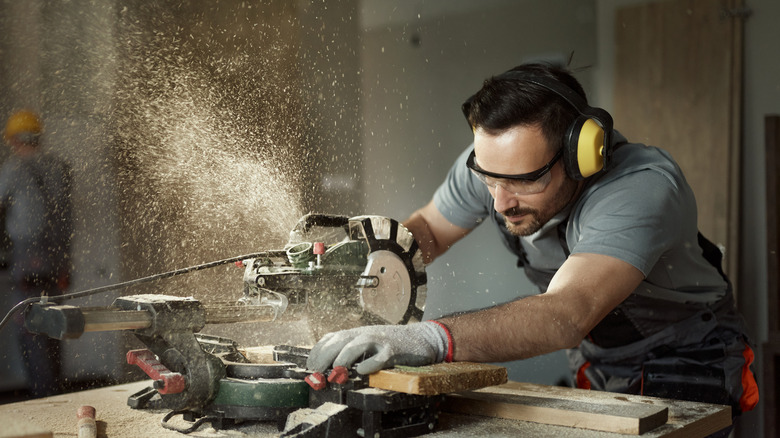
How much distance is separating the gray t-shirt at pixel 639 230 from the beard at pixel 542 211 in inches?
1.9

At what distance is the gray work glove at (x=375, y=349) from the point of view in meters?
1.44

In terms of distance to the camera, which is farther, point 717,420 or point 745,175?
point 745,175

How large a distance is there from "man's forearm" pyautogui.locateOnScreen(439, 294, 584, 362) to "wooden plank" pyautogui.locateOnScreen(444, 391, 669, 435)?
0.36 feet

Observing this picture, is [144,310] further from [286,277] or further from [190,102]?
[190,102]

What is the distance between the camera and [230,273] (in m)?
2.48

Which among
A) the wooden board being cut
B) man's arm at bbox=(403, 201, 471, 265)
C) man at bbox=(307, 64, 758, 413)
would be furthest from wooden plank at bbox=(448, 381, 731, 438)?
man's arm at bbox=(403, 201, 471, 265)

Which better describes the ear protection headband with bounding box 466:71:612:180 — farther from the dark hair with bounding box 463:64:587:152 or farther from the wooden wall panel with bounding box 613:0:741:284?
the wooden wall panel with bounding box 613:0:741:284

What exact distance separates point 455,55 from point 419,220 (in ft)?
5.88

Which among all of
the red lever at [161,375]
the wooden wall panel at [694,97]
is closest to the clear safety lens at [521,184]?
the red lever at [161,375]

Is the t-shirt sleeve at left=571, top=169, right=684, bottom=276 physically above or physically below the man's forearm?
above

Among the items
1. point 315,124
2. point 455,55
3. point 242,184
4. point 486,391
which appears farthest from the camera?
point 455,55

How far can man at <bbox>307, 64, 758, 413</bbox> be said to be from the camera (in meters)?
1.61

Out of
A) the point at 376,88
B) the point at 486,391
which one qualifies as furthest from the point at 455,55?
the point at 486,391

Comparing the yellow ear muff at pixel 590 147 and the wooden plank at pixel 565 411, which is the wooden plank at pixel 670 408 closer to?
the wooden plank at pixel 565 411
